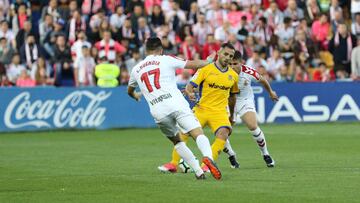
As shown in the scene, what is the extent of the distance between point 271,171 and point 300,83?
13122 millimetres

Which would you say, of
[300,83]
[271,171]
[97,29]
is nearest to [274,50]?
[300,83]

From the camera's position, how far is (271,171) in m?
15.3

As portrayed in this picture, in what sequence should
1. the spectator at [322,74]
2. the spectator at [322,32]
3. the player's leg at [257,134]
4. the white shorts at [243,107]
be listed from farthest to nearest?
Answer: the spectator at [322,32] < the spectator at [322,74] < the white shorts at [243,107] < the player's leg at [257,134]

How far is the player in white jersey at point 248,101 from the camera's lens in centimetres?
1641

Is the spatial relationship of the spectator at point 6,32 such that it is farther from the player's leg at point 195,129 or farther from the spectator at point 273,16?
the player's leg at point 195,129

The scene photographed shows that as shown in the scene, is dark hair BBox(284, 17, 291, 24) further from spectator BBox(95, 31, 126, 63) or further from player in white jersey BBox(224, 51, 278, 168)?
player in white jersey BBox(224, 51, 278, 168)

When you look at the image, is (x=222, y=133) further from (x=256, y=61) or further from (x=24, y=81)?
(x=256, y=61)

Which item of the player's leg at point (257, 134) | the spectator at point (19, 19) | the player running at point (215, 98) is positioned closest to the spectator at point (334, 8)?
the spectator at point (19, 19)

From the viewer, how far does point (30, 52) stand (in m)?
29.2

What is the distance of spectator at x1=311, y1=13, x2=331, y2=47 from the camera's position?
31734 millimetres

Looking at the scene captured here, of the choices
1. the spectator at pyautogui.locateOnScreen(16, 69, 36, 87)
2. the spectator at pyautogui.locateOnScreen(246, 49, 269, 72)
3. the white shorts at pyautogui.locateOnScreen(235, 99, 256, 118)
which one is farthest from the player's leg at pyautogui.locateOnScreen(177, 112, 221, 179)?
the spectator at pyautogui.locateOnScreen(246, 49, 269, 72)

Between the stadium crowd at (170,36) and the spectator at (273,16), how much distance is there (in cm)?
3

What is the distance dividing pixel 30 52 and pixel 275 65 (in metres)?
7.08

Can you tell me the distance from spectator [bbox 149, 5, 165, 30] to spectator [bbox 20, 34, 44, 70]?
3643 millimetres
